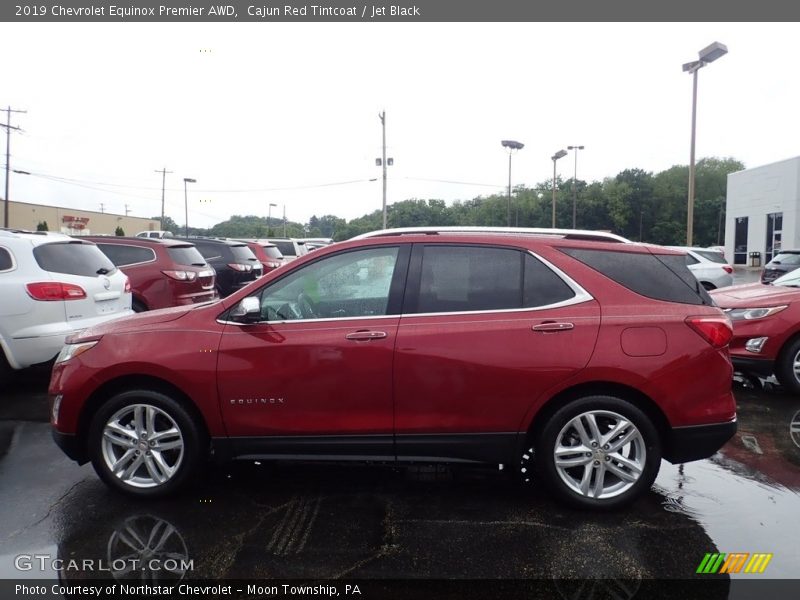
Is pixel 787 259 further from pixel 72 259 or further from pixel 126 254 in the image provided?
pixel 72 259

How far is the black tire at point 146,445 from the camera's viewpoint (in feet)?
12.5

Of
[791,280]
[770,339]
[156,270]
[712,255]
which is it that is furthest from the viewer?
[712,255]

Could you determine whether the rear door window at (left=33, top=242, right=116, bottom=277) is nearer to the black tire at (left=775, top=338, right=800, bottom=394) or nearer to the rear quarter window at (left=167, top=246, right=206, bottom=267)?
the rear quarter window at (left=167, top=246, right=206, bottom=267)

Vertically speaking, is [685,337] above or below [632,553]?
above

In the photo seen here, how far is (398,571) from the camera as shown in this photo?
307cm

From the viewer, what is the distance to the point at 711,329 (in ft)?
12.0

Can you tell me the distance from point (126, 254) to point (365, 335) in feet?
23.5

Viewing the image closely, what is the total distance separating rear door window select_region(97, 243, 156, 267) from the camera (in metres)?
9.42

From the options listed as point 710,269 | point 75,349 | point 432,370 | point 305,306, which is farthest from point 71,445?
point 710,269

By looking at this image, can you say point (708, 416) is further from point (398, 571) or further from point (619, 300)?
point (398, 571)

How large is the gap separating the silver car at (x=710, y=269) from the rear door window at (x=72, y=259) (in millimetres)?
12766

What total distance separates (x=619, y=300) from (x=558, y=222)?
48595mm

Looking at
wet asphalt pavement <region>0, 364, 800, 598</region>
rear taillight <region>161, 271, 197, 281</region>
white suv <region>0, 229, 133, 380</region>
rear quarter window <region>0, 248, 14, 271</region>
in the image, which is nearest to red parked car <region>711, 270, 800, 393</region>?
wet asphalt pavement <region>0, 364, 800, 598</region>

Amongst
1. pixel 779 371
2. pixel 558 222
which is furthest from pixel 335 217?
pixel 779 371
